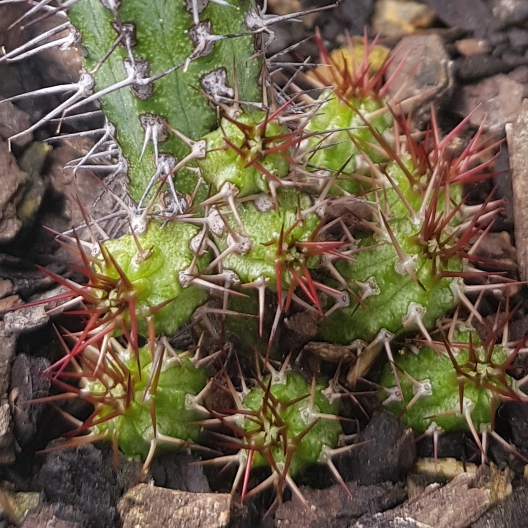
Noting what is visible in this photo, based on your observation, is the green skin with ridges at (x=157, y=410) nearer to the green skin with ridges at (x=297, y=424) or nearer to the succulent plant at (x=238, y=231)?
the succulent plant at (x=238, y=231)

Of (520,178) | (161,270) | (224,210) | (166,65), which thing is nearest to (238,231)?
(224,210)

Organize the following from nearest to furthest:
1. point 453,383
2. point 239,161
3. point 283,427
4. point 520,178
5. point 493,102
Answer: point 239,161
point 283,427
point 453,383
point 520,178
point 493,102

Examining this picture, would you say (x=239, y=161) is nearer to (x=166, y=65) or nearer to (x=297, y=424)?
(x=166, y=65)

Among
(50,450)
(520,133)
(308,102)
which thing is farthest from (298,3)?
(50,450)

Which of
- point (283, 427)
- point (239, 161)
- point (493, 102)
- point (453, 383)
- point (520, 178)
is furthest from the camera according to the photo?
point (493, 102)

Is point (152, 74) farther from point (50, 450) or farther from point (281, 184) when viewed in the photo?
point (50, 450)

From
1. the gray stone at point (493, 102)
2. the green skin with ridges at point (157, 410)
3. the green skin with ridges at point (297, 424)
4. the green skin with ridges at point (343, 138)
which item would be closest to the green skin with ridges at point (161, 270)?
the green skin with ridges at point (157, 410)
